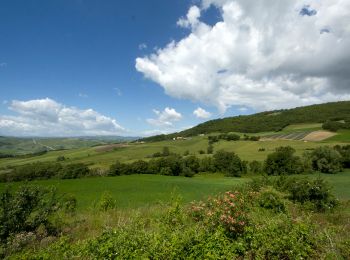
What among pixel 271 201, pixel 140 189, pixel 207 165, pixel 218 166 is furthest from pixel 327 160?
pixel 271 201

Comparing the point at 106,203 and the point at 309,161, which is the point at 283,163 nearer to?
the point at 309,161

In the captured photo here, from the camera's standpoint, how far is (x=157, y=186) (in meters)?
45.7

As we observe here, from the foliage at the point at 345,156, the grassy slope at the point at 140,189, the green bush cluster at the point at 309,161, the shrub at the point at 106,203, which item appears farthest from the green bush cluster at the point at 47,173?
the foliage at the point at 345,156

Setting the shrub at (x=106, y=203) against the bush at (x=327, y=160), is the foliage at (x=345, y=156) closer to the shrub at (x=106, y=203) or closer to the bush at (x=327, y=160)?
the bush at (x=327, y=160)

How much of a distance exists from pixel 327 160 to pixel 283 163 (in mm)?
7924

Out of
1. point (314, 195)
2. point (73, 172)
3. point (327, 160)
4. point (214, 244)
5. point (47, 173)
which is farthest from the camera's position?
point (47, 173)

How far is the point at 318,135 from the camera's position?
78.4 meters

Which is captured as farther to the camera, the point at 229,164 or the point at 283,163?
the point at 229,164

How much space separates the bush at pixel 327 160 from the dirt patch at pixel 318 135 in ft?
70.0

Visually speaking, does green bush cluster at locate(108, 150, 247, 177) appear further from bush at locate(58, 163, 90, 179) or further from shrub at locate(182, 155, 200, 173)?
bush at locate(58, 163, 90, 179)

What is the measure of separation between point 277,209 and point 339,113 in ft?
358

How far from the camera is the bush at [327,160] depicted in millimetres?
53344

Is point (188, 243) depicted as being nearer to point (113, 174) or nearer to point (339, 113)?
point (113, 174)

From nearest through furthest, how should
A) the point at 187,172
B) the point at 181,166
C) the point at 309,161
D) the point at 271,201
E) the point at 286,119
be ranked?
1. the point at 271,201
2. the point at 309,161
3. the point at 187,172
4. the point at 181,166
5. the point at 286,119
